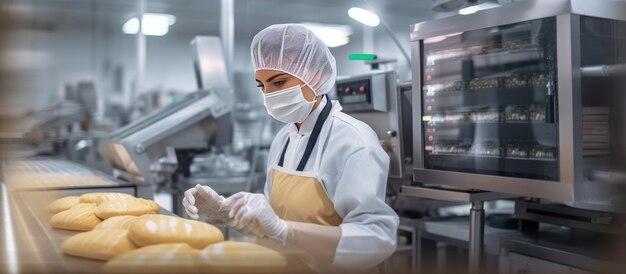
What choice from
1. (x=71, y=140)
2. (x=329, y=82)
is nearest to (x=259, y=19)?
(x=329, y=82)

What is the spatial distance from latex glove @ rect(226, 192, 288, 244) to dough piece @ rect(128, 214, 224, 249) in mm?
83

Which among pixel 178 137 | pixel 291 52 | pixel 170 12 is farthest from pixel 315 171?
pixel 170 12

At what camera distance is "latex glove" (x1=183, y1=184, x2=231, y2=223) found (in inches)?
45.9

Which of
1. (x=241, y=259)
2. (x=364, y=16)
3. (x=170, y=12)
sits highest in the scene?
(x=170, y=12)

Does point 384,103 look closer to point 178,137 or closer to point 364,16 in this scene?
point 364,16

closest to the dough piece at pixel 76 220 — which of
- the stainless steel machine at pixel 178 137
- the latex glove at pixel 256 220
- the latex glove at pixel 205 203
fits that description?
the latex glove at pixel 205 203

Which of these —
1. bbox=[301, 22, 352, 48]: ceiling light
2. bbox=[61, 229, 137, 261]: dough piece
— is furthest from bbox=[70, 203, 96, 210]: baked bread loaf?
bbox=[301, 22, 352, 48]: ceiling light

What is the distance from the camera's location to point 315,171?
1.26 meters

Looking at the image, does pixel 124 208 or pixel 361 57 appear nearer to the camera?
pixel 124 208

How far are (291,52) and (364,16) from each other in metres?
0.47

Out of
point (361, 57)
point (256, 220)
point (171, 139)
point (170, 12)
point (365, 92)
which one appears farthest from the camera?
point (170, 12)

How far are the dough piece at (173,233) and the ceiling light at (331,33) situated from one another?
0.58m

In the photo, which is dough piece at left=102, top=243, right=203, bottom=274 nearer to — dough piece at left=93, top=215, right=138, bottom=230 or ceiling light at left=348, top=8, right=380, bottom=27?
dough piece at left=93, top=215, right=138, bottom=230

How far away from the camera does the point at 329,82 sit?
4.35ft
